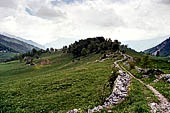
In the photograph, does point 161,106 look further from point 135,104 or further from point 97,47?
point 97,47

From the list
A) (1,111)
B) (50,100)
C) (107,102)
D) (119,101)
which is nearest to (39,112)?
(50,100)

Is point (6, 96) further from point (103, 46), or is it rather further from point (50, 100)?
point (103, 46)

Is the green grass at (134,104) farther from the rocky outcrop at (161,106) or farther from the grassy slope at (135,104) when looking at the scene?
the rocky outcrop at (161,106)

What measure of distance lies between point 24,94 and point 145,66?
141 ft

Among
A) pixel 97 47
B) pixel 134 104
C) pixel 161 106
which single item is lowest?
pixel 161 106

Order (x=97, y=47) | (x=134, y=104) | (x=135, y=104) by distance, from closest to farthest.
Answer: (x=135, y=104), (x=134, y=104), (x=97, y=47)

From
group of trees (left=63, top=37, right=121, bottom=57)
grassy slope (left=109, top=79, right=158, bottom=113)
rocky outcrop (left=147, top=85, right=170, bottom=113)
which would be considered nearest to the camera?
grassy slope (left=109, top=79, right=158, bottom=113)

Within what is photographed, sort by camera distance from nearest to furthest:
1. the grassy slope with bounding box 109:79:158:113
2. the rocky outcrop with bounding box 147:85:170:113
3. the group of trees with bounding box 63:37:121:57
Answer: the grassy slope with bounding box 109:79:158:113 → the rocky outcrop with bounding box 147:85:170:113 → the group of trees with bounding box 63:37:121:57

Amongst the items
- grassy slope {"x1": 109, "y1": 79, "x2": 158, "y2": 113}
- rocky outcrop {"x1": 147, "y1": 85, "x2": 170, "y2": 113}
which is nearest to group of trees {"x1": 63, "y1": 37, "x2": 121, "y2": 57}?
grassy slope {"x1": 109, "y1": 79, "x2": 158, "y2": 113}

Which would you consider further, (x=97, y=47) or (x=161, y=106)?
(x=97, y=47)

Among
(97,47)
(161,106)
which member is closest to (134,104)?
(161,106)

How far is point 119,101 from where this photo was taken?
23.5 m

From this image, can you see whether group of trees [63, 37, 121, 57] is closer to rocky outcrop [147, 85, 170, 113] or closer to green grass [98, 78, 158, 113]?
green grass [98, 78, 158, 113]

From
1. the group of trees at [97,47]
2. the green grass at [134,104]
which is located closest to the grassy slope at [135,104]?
the green grass at [134,104]
